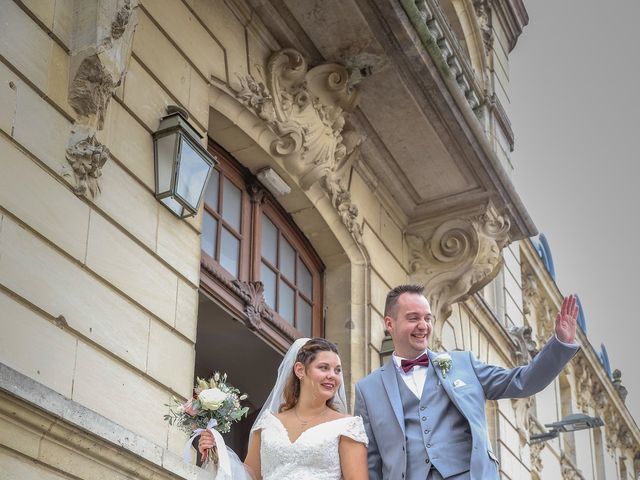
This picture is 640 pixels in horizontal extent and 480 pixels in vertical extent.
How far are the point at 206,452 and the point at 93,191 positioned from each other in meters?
2.01

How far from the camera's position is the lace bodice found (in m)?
6.39

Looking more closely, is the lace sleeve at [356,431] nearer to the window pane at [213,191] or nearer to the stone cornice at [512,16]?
the window pane at [213,191]

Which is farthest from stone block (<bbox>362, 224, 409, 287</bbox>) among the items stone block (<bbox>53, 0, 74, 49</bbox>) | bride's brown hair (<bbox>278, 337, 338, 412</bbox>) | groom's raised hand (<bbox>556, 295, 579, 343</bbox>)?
groom's raised hand (<bbox>556, 295, 579, 343</bbox>)

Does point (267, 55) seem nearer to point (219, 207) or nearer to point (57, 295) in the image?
point (219, 207)

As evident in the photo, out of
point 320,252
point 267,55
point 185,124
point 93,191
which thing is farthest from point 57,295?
point 320,252

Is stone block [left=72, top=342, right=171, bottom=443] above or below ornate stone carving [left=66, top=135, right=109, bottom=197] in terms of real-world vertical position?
below

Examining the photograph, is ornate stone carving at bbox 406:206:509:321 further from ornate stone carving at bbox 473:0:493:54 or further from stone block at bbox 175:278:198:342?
ornate stone carving at bbox 473:0:493:54

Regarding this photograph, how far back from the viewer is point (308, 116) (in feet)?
35.7

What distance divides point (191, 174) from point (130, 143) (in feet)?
1.93

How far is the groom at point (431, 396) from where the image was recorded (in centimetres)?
594

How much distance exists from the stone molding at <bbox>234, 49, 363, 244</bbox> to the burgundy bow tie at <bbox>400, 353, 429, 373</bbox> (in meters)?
4.10

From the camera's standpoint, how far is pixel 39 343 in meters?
6.63

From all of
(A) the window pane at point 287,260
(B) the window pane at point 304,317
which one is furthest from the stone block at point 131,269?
(B) the window pane at point 304,317

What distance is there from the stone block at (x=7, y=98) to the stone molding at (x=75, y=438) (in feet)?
5.03
